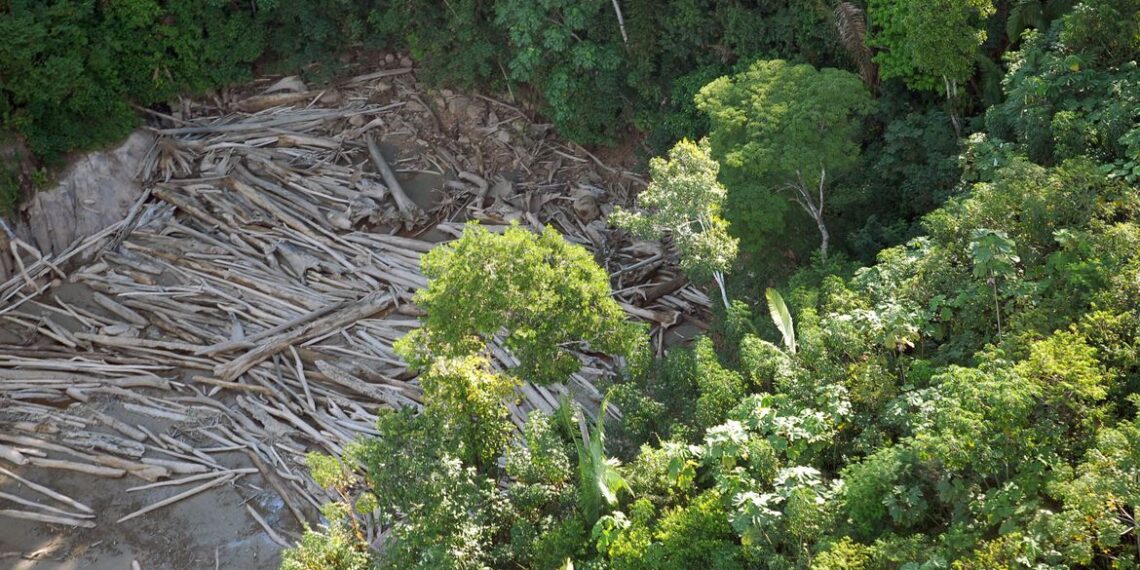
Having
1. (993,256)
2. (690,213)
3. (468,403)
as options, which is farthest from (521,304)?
(993,256)

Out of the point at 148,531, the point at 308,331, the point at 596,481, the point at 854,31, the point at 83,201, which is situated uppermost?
the point at 854,31

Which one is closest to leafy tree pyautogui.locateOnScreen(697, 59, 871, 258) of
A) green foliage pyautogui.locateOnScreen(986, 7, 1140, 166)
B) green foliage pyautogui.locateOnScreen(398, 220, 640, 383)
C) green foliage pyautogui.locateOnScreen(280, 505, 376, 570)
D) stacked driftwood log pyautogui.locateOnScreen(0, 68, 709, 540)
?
green foliage pyautogui.locateOnScreen(986, 7, 1140, 166)

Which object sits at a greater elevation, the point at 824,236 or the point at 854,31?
the point at 854,31

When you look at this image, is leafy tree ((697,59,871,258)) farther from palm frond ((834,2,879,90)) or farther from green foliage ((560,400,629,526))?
green foliage ((560,400,629,526))

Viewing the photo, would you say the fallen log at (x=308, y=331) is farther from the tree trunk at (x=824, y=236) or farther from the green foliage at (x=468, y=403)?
the tree trunk at (x=824, y=236)

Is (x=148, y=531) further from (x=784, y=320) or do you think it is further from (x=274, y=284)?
(x=784, y=320)

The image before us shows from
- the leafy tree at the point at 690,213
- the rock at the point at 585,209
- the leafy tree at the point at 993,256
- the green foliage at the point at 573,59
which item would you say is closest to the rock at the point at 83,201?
the green foliage at the point at 573,59
